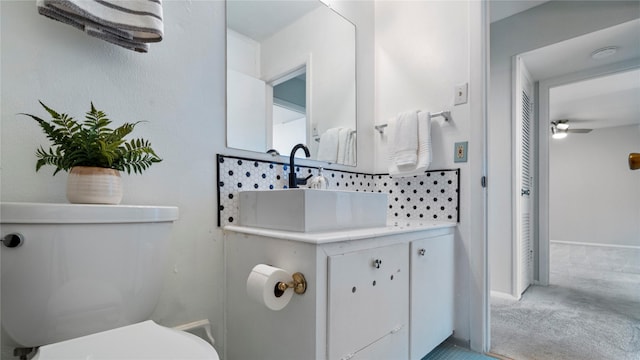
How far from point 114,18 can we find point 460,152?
1.54m

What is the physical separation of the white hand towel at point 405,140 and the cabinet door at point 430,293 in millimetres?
447

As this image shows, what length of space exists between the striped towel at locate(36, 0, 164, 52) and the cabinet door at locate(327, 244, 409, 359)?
91 centimetres

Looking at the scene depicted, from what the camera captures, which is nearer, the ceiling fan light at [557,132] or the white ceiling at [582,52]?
the white ceiling at [582,52]

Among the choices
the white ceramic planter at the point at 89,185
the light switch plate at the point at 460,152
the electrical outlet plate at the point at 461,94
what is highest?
A: the electrical outlet plate at the point at 461,94

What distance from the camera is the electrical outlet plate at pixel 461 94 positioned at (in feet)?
5.14

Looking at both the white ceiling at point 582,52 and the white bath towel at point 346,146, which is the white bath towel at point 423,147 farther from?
the white ceiling at point 582,52

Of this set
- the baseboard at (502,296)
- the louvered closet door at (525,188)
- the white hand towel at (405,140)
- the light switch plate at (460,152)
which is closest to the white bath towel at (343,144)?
the white hand towel at (405,140)

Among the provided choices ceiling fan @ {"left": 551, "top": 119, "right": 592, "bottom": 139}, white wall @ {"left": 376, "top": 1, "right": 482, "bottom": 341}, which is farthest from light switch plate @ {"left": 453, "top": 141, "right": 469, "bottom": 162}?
ceiling fan @ {"left": 551, "top": 119, "right": 592, "bottom": 139}

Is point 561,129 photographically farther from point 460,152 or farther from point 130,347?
point 130,347

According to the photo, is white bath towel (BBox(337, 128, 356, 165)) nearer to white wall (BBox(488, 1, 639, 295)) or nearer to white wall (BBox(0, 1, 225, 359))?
white wall (BBox(0, 1, 225, 359))

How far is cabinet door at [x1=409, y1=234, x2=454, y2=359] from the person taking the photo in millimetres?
1249

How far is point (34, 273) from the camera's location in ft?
2.27

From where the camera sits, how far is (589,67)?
2.58 m

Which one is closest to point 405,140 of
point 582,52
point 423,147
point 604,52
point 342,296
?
point 423,147
